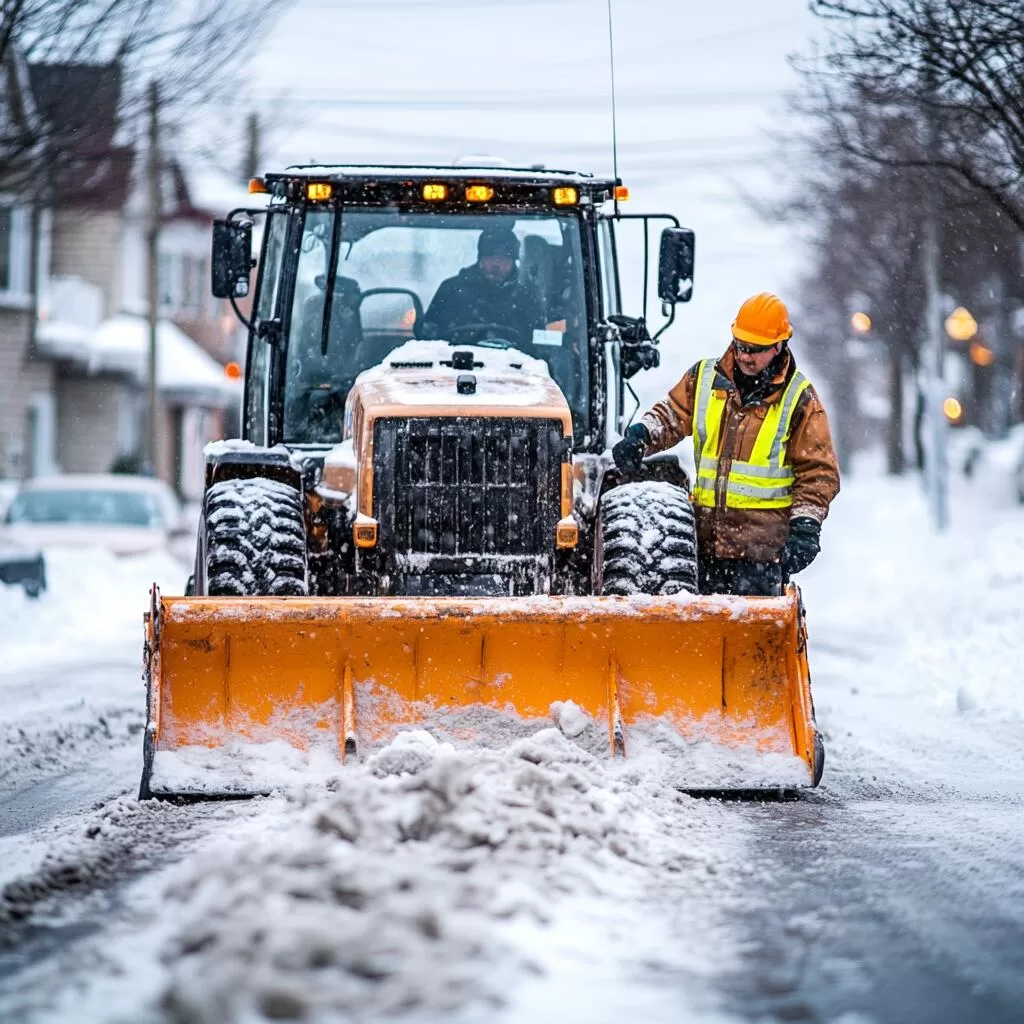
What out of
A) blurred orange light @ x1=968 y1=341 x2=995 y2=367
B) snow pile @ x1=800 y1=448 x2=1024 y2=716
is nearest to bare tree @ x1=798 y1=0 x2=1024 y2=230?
snow pile @ x1=800 y1=448 x2=1024 y2=716

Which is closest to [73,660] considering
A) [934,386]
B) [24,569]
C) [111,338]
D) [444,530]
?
[24,569]

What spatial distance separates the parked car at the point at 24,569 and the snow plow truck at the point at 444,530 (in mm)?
6866

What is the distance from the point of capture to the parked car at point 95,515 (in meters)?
17.9

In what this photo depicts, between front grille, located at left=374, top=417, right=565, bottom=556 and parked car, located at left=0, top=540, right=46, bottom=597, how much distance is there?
8465 mm

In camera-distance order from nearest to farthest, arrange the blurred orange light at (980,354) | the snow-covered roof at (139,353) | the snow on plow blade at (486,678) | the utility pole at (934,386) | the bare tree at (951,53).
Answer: the snow on plow blade at (486,678) < the bare tree at (951,53) < the utility pole at (934,386) < the snow-covered roof at (139,353) < the blurred orange light at (980,354)

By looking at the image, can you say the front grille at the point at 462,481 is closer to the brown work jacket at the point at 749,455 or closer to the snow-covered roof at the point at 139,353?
the brown work jacket at the point at 749,455

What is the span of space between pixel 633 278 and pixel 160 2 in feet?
28.5

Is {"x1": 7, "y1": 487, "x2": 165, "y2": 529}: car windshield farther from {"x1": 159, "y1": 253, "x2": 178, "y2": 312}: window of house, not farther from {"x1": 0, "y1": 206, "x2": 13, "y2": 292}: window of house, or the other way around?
{"x1": 159, "y1": 253, "x2": 178, "y2": 312}: window of house

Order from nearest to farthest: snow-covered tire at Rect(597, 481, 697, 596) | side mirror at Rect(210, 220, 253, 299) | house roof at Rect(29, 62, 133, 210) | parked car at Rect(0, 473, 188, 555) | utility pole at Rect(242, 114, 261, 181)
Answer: snow-covered tire at Rect(597, 481, 697, 596), side mirror at Rect(210, 220, 253, 299), house roof at Rect(29, 62, 133, 210), parked car at Rect(0, 473, 188, 555), utility pole at Rect(242, 114, 261, 181)

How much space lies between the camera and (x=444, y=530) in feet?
23.7

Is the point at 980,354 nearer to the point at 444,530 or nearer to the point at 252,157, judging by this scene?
the point at 252,157

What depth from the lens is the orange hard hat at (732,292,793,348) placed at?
24.6 ft

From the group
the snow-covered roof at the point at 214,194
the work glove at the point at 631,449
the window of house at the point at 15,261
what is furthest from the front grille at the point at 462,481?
the snow-covered roof at the point at 214,194

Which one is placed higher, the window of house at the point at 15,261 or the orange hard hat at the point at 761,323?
the window of house at the point at 15,261
